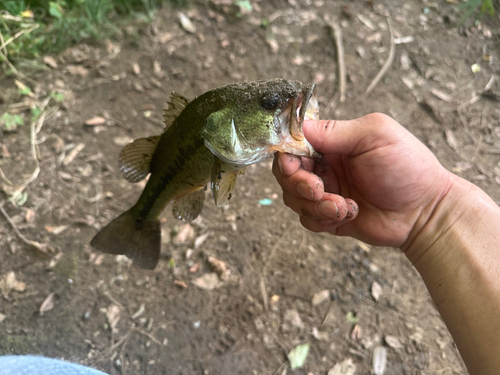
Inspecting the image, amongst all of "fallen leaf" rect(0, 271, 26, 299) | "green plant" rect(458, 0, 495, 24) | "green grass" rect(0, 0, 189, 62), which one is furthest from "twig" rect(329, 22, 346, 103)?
"fallen leaf" rect(0, 271, 26, 299)

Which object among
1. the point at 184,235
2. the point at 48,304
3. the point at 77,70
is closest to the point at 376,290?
the point at 184,235

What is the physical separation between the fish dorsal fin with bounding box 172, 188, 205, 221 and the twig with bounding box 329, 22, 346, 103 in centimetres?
266

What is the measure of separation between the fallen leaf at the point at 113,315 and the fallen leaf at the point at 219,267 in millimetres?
819

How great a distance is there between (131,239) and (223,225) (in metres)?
1.06

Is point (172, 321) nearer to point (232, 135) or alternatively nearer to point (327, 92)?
point (232, 135)

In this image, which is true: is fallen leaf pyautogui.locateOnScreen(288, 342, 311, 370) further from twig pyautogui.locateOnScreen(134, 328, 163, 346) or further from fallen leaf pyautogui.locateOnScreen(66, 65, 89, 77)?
fallen leaf pyautogui.locateOnScreen(66, 65, 89, 77)

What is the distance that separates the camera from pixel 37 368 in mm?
1684

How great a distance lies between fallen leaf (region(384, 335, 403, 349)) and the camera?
252 cm

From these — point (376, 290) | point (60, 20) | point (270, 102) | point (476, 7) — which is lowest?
point (376, 290)

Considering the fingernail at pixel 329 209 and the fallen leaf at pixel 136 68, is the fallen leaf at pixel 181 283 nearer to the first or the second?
the fingernail at pixel 329 209

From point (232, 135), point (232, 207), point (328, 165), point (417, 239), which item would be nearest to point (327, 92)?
point (232, 207)

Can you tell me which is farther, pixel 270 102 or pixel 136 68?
pixel 136 68

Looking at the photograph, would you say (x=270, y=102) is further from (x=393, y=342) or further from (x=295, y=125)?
(x=393, y=342)

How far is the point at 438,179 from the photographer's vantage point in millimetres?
1774
